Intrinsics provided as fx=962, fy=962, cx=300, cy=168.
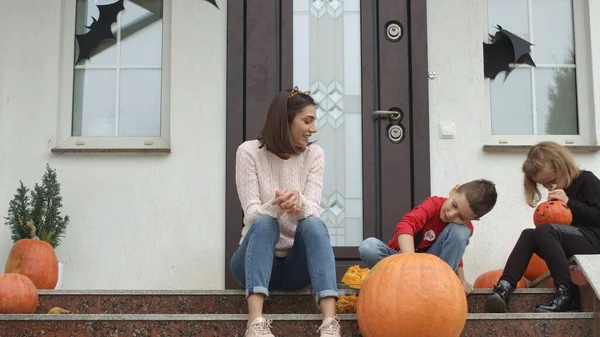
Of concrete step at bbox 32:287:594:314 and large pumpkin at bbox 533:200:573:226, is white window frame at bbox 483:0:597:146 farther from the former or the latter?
concrete step at bbox 32:287:594:314

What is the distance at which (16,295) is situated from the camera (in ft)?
13.5

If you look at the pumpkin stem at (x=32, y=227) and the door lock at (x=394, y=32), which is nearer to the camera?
the pumpkin stem at (x=32, y=227)

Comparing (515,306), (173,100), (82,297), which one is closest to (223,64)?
(173,100)

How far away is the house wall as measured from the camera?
536 cm

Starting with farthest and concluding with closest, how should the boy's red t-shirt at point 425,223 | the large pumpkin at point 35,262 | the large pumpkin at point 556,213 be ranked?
the large pumpkin at point 35,262
the large pumpkin at point 556,213
the boy's red t-shirt at point 425,223

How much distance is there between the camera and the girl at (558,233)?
4.19 m

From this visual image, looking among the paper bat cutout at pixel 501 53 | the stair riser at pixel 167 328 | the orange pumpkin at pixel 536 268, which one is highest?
the paper bat cutout at pixel 501 53

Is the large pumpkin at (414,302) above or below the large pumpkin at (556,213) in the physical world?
below

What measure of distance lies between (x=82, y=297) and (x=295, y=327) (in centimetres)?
121

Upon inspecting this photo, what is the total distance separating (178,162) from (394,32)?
4.75ft

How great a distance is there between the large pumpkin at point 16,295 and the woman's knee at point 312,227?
1247 millimetres

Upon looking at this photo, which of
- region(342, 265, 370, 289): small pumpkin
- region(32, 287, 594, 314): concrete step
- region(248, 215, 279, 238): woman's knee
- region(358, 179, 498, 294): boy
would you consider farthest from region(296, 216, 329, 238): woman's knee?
region(342, 265, 370, 289): small pumpkin

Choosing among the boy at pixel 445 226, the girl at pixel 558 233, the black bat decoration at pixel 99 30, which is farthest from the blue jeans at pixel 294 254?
the black bat decoration at pixel 99 30

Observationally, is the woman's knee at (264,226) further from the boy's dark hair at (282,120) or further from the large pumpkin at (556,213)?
the large pumpkin at (556,213)
